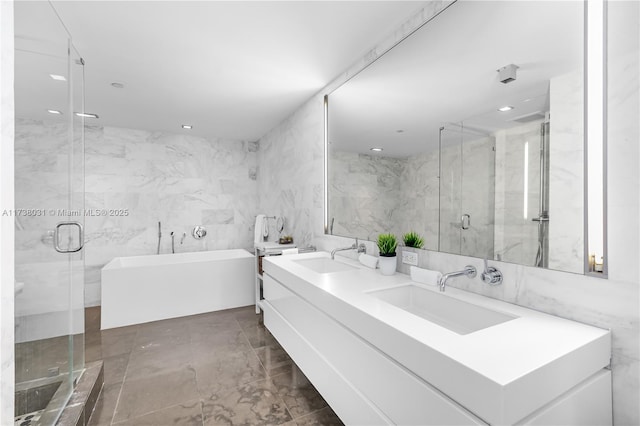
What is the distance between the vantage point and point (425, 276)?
1.59 m

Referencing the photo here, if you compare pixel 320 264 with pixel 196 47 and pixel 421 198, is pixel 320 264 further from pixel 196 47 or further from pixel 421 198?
pixel 196 47

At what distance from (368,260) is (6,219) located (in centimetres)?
180

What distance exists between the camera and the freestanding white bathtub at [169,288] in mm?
3148

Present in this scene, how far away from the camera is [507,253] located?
52.1 inches

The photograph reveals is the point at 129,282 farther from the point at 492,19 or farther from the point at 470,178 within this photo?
the point at 492,19

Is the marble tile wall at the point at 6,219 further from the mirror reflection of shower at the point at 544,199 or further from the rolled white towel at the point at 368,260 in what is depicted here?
the mirror reflection of shower at the point at 544,199

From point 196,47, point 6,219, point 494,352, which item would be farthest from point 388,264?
point 196,47

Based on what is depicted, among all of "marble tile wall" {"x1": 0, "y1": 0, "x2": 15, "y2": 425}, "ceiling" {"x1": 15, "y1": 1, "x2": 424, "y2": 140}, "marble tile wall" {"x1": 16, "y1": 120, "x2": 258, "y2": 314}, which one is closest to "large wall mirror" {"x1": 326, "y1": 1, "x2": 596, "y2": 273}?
"ceiling" {"x1": 15, "y1": 1, "x2": 424, "y2": 140}

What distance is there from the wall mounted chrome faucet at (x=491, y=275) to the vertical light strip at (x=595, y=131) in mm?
327

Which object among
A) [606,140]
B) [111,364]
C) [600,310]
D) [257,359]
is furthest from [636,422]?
[111,364]

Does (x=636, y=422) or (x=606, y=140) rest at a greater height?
(x=606, y=140)

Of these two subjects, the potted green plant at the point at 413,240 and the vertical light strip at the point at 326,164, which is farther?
the vertical light strip at the point at 326,164

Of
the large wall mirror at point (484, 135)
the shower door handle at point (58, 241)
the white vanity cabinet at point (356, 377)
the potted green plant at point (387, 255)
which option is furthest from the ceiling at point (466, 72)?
the shower door handle at point (58, 241)

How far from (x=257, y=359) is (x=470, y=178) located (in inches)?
82.6
